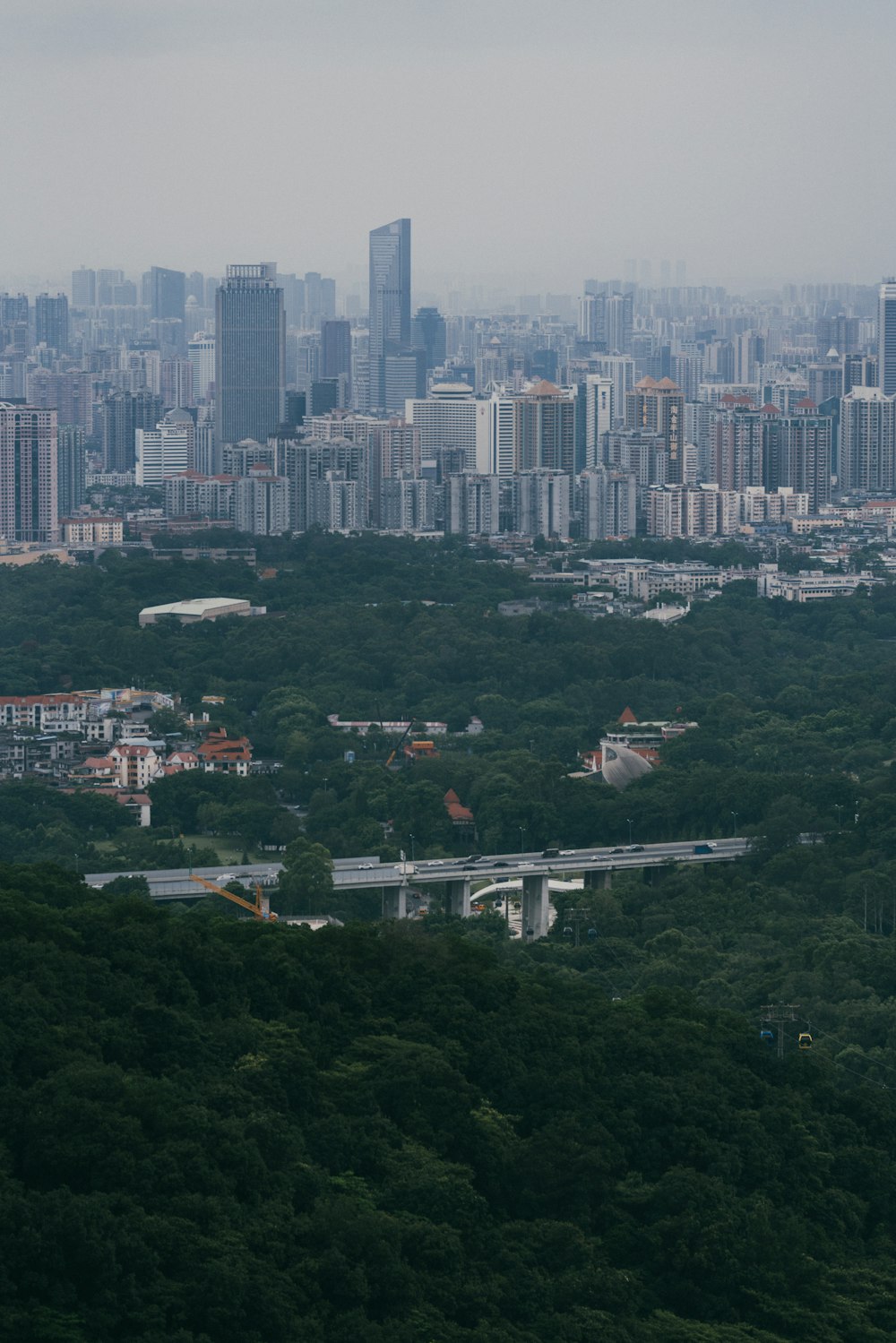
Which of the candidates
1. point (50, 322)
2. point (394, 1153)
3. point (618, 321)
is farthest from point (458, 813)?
point (618, 321)

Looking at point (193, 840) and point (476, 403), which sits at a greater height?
point (476, 403)

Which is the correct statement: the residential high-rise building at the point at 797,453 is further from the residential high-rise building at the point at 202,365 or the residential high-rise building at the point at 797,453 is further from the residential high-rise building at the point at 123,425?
the residential high-rise building at the point at 202,365

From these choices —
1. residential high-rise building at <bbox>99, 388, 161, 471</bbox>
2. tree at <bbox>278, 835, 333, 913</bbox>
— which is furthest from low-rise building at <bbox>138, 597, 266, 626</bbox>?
residential high-rise building at <bbox>99, 388, 161, 471</bbox>

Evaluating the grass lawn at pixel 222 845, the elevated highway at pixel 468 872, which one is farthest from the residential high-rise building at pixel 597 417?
the elevated highway at pixel 468 872

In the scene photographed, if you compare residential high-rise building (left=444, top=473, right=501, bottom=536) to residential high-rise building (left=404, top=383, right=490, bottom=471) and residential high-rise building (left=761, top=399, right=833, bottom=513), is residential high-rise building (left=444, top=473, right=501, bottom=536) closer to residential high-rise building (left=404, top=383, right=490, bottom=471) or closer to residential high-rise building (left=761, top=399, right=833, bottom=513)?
residential high-rise building (left=404, top=383, right=490, bottom=471)

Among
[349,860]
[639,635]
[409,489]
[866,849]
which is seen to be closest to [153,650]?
[639,635]

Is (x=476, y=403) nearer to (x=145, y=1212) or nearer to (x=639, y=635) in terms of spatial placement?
(x=639, y=635)
